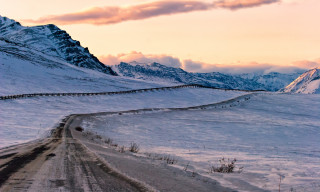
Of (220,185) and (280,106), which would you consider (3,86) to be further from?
(220,185)

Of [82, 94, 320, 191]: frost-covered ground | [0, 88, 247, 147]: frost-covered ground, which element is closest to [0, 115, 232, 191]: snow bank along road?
[82, 94, 320, 191]: frost-covered ground

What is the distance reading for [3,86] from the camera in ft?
235

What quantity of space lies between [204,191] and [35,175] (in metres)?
4.14

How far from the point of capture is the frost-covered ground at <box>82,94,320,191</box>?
Result: 955 cm

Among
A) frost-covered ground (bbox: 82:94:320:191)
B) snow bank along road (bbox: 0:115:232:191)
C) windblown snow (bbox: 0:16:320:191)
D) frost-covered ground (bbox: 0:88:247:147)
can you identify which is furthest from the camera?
frost-covered ground (bbox: 0:88:247:147)

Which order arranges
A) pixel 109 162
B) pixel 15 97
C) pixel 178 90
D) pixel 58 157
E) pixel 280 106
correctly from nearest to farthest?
1. pixel 109 162
2. pixel 58 157
3. pixel 15 97
4. pixel 280 106
5. pixel 178 90

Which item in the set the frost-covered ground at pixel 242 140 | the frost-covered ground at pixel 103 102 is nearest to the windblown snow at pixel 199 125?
the frost-covered ground at pixel 242 140

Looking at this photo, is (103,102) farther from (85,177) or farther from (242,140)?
(85,177)

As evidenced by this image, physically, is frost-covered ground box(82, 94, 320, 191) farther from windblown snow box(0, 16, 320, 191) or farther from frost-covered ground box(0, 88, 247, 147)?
frost-covered ground box(0, 88, 247, 147)

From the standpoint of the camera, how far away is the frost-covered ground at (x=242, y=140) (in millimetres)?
9555

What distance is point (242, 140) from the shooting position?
1052 inches

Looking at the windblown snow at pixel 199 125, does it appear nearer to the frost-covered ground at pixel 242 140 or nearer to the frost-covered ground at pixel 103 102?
the frost-covered ground at pixel 242 140

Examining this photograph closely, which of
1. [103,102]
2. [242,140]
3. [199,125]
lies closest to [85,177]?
[242,140]


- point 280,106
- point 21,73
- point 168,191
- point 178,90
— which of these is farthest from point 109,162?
point 21,73
